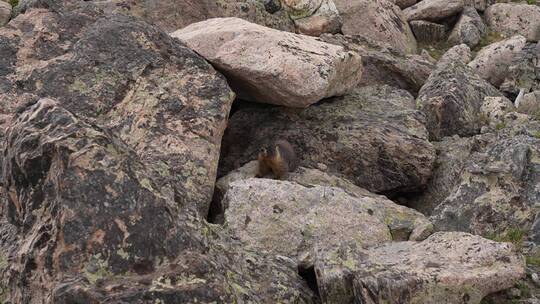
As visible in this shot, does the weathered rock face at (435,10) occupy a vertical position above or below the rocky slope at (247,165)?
below

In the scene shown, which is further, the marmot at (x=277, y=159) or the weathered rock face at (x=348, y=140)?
the weathered rock face at (x=348, y=140)

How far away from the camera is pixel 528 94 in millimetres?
19484

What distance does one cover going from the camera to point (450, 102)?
57.1ft

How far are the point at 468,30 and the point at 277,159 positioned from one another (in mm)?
17915

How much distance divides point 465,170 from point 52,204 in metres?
7.80

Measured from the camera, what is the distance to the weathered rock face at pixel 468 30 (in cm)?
2900

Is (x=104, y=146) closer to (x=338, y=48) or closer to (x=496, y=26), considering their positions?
(x=338, y=48)

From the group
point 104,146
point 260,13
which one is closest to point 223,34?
point 260,13

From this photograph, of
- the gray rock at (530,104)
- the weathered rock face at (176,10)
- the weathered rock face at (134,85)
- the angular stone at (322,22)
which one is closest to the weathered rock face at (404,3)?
the angular stone at (322,22)

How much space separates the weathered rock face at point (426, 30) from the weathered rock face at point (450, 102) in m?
11.0

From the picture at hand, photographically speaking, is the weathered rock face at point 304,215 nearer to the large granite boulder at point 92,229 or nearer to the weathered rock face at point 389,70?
the large granite boulder at point 92,229

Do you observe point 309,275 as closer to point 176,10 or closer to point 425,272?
point 425,272

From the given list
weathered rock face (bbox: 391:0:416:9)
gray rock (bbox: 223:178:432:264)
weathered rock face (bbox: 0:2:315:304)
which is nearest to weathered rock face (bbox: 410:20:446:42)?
weathered rock face (bbox: 391:0:416:9)

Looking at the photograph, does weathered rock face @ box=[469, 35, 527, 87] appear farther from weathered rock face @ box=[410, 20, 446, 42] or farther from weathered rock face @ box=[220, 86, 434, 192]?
weathered rock face @ box=[220, 86, 434, 192]
